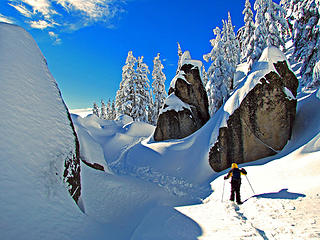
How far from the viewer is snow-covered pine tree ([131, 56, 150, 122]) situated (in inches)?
1177

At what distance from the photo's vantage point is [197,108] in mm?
18938

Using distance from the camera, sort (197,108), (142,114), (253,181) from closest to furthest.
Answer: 1. (253,181)
2. (197,108)
3. (142,114)

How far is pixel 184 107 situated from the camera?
58.2 ft

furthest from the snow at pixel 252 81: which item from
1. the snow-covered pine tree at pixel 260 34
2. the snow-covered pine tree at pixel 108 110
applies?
the snow-covered pine tree at pixel 108 110

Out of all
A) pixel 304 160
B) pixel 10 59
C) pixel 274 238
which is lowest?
pixel 274 238

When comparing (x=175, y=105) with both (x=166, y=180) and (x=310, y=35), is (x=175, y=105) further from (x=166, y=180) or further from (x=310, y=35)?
(x=310, y=35)

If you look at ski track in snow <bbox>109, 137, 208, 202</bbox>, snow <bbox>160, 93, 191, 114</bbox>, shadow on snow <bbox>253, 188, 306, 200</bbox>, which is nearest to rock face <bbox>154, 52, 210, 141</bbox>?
snow <bbox>160, 93, 191, 114</bbox>

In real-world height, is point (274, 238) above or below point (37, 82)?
below

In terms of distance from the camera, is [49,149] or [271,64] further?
[271,64]

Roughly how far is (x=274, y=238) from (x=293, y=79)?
440 inches

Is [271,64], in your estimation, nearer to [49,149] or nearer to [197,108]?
[197,108]

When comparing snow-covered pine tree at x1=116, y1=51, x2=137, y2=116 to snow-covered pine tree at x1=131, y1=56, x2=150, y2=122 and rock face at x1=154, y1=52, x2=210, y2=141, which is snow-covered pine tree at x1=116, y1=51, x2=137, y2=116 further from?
rock face at x1=154, y1=52, x2=210, y2=141

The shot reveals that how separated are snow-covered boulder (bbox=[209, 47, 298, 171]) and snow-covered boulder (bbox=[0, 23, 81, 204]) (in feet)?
28.8

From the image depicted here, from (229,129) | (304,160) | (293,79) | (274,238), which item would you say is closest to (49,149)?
(274,238)
